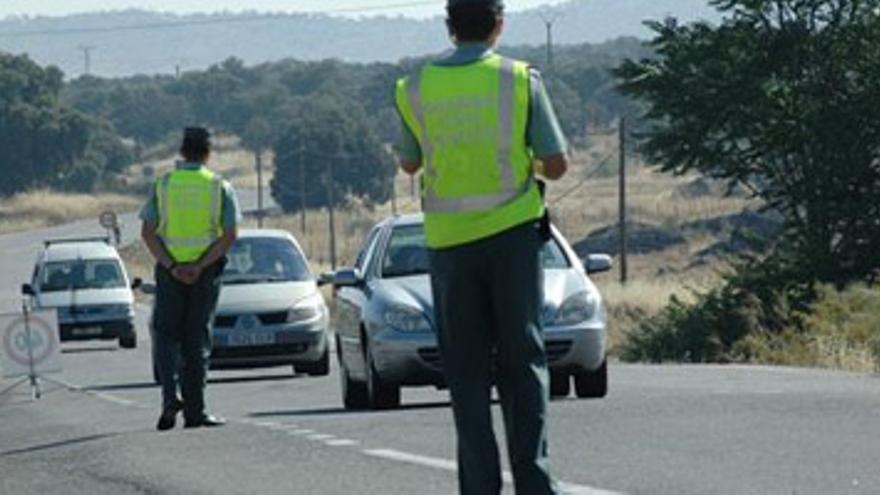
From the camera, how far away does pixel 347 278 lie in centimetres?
1994

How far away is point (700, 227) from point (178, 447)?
8793cm

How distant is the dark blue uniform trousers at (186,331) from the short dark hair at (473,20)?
7.22 m

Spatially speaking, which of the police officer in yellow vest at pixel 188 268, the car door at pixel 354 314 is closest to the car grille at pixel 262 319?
the car door at pixel 354 314

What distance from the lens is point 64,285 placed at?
150 feet

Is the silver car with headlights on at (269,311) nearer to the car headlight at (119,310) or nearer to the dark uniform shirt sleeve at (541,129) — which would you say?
the car headlight at (119,310)

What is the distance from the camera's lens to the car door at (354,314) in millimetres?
19797

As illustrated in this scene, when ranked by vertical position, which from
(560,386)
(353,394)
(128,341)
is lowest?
(128,341)

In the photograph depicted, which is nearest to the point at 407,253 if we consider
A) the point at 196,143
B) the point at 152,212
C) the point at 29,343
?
the point at 152,212

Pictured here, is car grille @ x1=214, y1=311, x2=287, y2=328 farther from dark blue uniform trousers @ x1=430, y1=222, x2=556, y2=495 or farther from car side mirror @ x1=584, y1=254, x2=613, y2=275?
dark blue uniform trousers @ x1=430, y1=222, x2=556, y2=495

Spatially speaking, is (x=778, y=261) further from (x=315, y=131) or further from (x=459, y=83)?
(x=315, y=131)

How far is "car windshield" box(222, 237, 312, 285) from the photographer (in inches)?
1129

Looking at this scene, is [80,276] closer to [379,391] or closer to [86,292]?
[86,292]

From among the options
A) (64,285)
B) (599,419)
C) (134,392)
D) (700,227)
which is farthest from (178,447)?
(700,227)

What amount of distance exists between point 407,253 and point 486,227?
10180 mm
